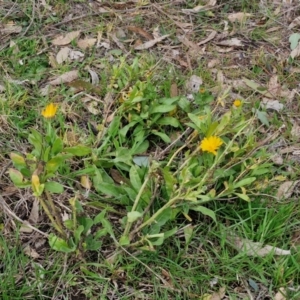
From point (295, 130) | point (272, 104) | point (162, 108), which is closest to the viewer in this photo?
point (162, 108)

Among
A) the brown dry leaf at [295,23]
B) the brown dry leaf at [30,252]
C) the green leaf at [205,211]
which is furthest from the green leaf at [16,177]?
the brown dry leaf at [295,23]

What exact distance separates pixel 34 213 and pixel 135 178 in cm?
44

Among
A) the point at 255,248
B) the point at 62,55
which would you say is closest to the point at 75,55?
the point at 62,55

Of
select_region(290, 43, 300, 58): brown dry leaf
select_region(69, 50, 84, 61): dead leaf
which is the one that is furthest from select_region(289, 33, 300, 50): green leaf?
select_region(69, 50, 84, 61): dead leaf

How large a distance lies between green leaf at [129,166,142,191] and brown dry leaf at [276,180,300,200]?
615mm

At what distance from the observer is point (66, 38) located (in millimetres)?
3146

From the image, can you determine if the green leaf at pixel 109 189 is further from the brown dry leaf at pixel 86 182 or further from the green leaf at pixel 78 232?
the green leaf at pixel 78 232

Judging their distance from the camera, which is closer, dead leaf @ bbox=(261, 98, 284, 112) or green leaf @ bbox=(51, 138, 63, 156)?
Answer: green leaf @ bbox=(51, 138, 63, 156)

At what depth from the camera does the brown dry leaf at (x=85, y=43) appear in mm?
3117

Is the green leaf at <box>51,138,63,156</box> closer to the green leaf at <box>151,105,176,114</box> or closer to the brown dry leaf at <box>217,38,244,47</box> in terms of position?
the green leaf at <box>151,105,176,114</box>

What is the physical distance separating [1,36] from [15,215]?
52.3 inches

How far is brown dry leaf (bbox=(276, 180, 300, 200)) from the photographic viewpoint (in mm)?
2377

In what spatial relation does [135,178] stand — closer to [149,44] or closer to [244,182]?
[244,182]

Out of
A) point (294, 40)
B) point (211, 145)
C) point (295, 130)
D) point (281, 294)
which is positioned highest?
point (211, 145)
